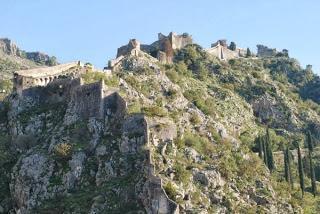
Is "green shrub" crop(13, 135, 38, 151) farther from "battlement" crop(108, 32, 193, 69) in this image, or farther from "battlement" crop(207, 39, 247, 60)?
"battlement" crop(207, 39, 247, 60)

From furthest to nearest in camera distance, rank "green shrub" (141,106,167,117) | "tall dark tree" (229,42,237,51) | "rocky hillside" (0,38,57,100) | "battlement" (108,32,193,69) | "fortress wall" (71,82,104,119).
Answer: "rocky hillside" (0,38,57,100)
"tall dark tree" (229,42,237,51)
"battlement" (108,32,193,69)
"fortress wall" (71,82,104,119)
"green shrub" (141,106,167,117)

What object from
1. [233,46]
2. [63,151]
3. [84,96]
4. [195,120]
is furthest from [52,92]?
[233,46]

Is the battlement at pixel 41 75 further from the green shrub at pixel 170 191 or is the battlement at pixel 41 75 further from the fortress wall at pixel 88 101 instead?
the green shrub at pixel 170 191

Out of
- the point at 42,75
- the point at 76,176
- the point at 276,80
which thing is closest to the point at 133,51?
the point at 42,75

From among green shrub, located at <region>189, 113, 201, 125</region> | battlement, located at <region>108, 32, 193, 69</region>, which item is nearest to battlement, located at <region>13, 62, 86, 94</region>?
battlement, located at <region>108, 32, 193, 69</region>

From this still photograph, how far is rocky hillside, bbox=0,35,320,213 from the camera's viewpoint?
62.4m

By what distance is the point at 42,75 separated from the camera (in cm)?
8144

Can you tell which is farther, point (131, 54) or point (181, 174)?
point (131, 54)

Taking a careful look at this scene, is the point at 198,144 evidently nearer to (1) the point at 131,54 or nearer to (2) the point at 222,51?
(1) the point at 131,54

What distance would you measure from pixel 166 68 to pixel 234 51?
4223 cm

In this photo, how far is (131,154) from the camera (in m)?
65.6

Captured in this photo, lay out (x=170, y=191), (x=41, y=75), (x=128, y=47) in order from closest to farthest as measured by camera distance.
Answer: (x=170, y=191)
(x=41, y=75)
(x=128, y=47)

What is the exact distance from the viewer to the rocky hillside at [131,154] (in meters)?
62.4

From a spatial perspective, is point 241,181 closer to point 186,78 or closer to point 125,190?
point 125,190
